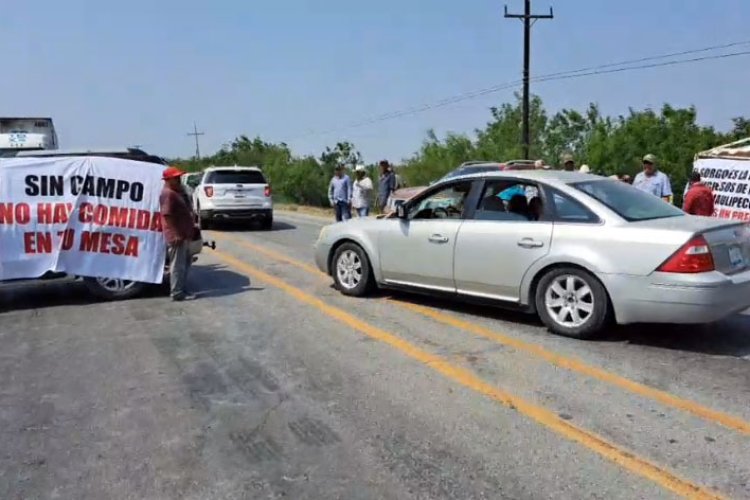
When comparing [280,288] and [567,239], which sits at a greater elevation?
[567,239]

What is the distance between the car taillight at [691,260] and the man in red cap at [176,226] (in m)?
5.30

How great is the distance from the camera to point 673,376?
17.7 ft

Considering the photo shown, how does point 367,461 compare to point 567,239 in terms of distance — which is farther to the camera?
point 567,239

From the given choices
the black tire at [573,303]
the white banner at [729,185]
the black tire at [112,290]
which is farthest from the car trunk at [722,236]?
the white banner at [729,185]

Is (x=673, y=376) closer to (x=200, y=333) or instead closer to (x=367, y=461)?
(x=367, y=461)

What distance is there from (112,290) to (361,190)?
7043 millimetres

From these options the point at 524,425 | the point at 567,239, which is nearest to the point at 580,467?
the point at 524,425

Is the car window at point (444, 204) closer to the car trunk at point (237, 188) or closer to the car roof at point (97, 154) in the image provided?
the car roof at point (97, 154)

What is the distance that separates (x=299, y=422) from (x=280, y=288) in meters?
4.79

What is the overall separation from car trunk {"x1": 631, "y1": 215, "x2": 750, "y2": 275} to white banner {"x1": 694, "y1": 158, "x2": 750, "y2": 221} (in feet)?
21.7

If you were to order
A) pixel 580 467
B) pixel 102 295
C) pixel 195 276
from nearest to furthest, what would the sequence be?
pixel 580 467 → pixel 102 295 → pixel 195 276

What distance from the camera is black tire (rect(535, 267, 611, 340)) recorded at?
6.29 meters

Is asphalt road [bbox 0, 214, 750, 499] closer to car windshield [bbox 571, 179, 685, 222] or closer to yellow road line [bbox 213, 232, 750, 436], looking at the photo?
yellow road line [bbox 213, 232, 750, 436]

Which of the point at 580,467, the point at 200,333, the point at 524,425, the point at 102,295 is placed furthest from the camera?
the point at 102,295
